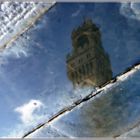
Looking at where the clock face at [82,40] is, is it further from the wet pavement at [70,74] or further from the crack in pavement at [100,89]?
the crack in pavement at [100,89]

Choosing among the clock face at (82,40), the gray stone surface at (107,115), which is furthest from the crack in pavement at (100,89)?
the clock face at (82,40)

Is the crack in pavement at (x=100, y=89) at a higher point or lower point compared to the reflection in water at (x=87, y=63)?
lower

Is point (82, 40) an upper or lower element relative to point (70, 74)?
upper

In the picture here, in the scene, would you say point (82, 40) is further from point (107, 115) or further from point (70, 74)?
point (107, 115)

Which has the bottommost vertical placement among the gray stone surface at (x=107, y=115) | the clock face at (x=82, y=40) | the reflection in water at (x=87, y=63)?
the gray stone surface at (x=107, y=115)

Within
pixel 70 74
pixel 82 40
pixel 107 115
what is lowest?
pixel 107 115

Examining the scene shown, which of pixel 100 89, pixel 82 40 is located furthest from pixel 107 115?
pixel 82 40

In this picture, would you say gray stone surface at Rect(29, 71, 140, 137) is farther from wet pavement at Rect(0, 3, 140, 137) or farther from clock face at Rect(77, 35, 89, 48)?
clock face at Rect(77, 35, 89, 48)

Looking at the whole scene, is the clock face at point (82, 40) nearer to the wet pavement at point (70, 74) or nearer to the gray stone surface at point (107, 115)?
the wet pavement at point (70, 74)

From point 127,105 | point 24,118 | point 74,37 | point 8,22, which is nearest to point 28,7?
point 8,22
